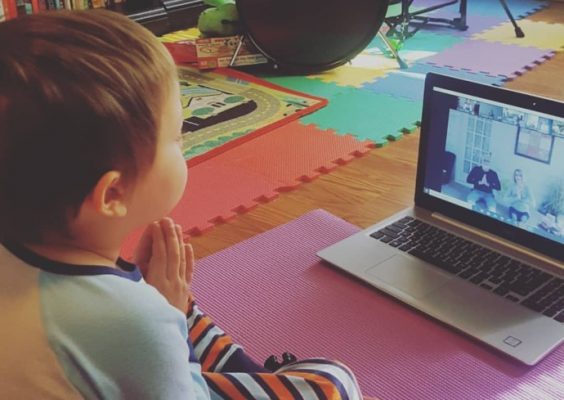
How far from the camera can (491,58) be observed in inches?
100

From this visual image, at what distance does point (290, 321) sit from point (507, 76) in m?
1.50

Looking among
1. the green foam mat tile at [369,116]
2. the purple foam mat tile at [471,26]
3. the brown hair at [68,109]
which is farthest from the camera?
the purple foam mat tile at [471,26]

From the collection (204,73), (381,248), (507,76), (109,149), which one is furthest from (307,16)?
(109,149)

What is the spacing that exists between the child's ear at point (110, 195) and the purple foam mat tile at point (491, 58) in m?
1.93

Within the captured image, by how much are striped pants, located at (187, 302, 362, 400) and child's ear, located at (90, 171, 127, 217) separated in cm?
24

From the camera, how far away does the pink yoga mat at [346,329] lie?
1031mm

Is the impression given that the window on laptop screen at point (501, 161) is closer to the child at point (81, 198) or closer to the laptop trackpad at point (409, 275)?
the laptop trackpad at point (409, 275)

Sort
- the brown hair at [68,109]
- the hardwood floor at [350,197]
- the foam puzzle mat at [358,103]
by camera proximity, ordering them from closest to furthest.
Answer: the brown hair at [68,109], the hardwood floor at [350,197], the foam puzzle mat at [358,103]

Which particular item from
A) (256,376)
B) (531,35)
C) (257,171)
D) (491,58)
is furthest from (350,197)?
(531,35)

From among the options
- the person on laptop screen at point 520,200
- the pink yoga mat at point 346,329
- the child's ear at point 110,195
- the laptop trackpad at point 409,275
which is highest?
the child's ear at point 110,195

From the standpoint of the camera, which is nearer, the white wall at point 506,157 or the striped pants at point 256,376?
the striped pants at point 256,376

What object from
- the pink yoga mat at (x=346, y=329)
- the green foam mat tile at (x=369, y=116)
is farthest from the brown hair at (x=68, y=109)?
the green foam mat tile at (x=369, y=116)

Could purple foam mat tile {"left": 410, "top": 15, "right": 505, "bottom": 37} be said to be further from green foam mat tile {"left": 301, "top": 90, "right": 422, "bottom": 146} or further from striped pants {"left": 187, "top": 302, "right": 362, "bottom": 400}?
striped pants {"left": 187, "top": 302, "right": 362, "bottom": 400}

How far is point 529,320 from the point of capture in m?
1.07
